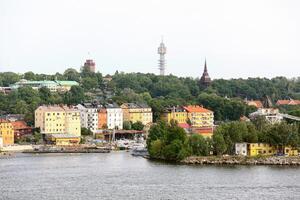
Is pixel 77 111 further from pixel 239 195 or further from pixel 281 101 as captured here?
pixel 239 195

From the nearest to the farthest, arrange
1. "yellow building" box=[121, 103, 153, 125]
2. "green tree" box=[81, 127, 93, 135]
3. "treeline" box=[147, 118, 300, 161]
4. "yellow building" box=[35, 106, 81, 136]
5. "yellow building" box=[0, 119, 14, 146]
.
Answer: "treeline" box=[147, 118, 300, 161]
"yellow building" box=[0, 119, 14, 146]
"yellow building" box=[35, 106, 81, 136]
"green tree" box=[81, 127, 93, 135]
"yellow building" box=[121, 103, 153, 125]

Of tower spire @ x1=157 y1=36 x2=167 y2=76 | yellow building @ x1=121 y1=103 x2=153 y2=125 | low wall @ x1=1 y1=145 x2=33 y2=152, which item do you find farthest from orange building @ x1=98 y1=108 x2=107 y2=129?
tower spire @ x1=157 y1=36 x2=167 y2=76

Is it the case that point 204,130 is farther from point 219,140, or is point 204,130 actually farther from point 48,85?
point 48,85

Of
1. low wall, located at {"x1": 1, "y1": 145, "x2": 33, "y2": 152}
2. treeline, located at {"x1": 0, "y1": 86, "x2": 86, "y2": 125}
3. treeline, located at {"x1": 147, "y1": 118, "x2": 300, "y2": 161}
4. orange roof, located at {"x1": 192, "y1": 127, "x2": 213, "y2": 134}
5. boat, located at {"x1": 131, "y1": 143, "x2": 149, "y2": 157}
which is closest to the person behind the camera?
treeline, located at {"x1": 147, "y1": 118, "x2": 300, "y2": 161}

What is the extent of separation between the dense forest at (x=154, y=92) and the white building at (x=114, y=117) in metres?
3.06

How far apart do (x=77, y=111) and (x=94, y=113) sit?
1844 millimetres

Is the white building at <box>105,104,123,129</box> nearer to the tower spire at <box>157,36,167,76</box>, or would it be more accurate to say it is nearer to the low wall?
the low wall

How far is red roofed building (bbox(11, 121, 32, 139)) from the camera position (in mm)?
43438

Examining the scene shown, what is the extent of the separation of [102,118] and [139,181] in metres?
21.7

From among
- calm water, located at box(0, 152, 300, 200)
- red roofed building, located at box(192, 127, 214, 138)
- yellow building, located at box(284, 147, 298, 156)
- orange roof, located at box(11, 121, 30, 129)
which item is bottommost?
calm water, located at box(0, 152, 300, 200)

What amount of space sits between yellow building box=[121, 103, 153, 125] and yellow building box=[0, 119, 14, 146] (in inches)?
346

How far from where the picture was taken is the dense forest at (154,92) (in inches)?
2019

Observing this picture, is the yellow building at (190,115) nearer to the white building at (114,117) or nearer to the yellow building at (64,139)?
the white building at (114,117)

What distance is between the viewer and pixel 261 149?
33.0 m
